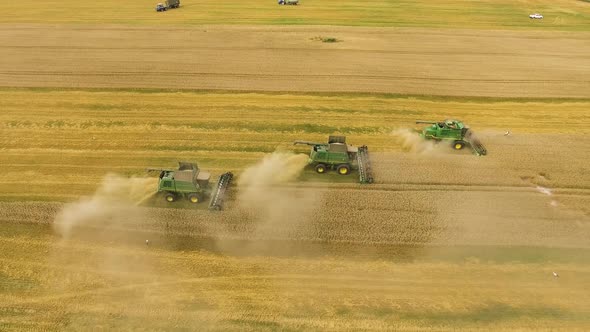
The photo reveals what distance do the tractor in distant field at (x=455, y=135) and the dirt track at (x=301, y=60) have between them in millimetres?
8534

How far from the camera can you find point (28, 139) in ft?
86.6

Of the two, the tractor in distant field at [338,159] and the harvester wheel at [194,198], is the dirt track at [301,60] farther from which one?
the harvester wheel at [194,198]

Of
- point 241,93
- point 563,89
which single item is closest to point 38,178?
point 241,93

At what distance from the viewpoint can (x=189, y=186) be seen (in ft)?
66.0

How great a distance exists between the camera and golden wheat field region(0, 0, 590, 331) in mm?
15938

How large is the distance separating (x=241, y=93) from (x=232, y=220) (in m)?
15.4

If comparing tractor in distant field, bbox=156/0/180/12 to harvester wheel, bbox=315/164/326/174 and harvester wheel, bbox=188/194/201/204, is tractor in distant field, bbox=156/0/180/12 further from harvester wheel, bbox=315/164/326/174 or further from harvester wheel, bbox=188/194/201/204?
harvester wheel, bbox=188/194/201/204

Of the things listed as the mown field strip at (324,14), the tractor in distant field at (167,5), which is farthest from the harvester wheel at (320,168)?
the tractor in distant field at (167,5)

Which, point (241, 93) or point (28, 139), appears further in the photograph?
point (241, 93)

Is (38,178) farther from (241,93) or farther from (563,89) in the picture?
(563,89)

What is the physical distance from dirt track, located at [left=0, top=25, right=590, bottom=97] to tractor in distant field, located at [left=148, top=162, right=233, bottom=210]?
1423 cm

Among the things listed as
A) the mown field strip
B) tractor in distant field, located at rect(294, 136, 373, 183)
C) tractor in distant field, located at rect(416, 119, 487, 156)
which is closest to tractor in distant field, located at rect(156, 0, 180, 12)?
the mown field strip

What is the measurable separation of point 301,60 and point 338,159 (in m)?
19.2

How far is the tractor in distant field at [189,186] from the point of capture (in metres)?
20.1
